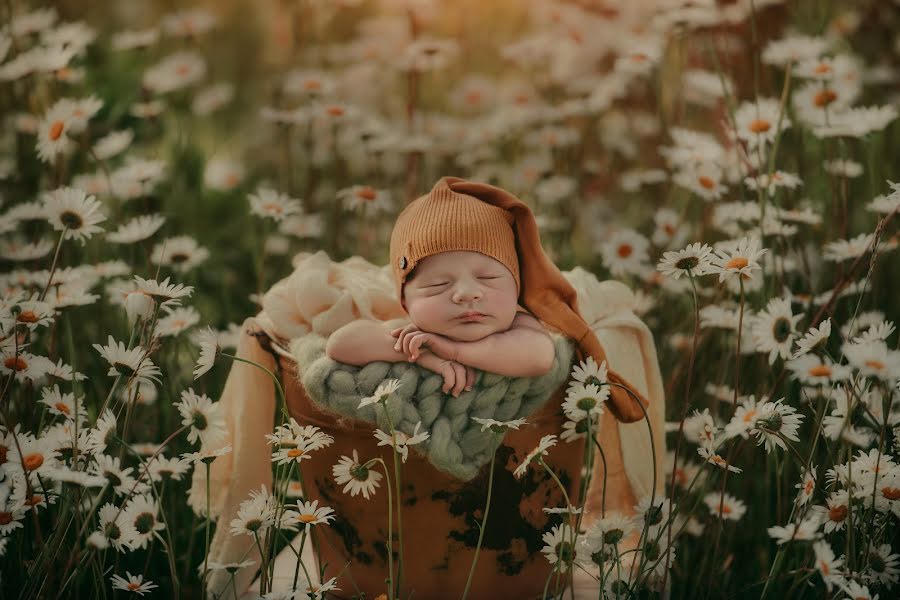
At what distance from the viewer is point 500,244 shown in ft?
4.72

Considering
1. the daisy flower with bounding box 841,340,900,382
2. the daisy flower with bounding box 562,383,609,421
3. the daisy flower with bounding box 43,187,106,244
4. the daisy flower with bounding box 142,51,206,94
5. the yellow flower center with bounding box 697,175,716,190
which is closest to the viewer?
the daisy flower with bounding box 841,340,900,382

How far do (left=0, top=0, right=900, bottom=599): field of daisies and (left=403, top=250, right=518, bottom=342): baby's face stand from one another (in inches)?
7.4

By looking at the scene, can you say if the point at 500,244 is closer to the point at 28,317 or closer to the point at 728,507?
the point at 728,507

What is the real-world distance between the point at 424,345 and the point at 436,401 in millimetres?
89

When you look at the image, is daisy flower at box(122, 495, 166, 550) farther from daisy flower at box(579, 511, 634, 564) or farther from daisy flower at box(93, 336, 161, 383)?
daisy flower at box(579, 511, 634, 564)

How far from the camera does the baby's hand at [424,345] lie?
1.37 meters

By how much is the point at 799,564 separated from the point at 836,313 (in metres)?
0.62

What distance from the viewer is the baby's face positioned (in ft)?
4.56

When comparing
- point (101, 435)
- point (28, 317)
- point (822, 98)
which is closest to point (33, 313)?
point (28, 317)

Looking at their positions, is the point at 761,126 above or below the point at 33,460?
above

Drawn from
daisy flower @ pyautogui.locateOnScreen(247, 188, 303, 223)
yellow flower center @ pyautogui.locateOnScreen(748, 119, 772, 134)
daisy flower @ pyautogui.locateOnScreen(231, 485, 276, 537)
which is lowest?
daisy flower @ pyautogui.locateOnScreen(231, 485, 276, 537)

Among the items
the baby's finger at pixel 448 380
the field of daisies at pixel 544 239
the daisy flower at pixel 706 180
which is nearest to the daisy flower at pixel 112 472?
the field of daisies at pixel 544 239

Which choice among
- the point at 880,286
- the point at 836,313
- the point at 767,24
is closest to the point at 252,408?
the point at 836,313

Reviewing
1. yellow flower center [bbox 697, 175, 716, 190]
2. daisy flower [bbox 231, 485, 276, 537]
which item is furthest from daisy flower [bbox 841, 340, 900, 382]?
yellow flower center [bbox 697, 175, 716, 190]
